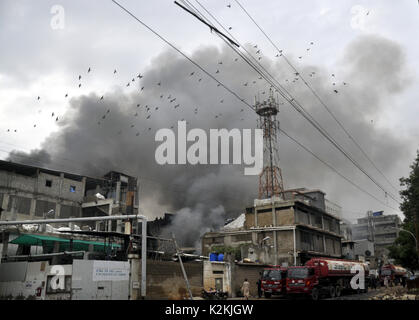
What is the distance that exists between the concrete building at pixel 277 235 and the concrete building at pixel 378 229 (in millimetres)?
42843

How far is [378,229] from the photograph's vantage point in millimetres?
91125

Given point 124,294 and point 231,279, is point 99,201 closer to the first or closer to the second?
point 231,279

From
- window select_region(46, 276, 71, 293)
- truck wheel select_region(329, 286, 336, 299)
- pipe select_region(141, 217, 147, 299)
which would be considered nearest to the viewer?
window select_region(46, 276, 71, 293)

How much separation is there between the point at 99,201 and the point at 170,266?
1176 inches

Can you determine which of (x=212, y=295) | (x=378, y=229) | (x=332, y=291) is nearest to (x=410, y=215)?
(x=332, y=291)

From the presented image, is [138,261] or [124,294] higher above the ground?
[138,261]

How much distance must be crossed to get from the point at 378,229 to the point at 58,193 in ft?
250

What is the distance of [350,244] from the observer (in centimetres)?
6253

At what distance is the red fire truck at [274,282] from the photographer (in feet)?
80.8

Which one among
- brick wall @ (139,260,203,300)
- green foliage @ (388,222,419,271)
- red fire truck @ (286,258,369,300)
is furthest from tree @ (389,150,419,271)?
brick wall @ (139,260,203,300)

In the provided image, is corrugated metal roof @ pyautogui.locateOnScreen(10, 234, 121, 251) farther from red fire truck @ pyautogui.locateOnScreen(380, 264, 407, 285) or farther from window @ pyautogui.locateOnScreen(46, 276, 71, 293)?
red fire truck @ pyautogui.locateOnScreen(380, 264, 407, 285)

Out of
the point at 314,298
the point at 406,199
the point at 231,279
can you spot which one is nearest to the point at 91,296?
the point at 231,279

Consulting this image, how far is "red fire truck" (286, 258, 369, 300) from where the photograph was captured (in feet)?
77.4

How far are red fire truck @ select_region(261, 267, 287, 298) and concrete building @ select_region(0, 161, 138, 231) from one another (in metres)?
20.1
